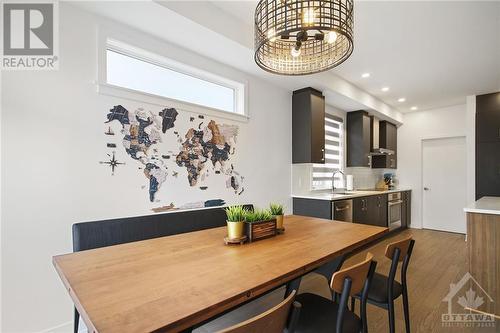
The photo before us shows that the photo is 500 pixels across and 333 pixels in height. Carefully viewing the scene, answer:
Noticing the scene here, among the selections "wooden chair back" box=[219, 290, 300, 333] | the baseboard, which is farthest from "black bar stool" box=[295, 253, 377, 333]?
the baseboard

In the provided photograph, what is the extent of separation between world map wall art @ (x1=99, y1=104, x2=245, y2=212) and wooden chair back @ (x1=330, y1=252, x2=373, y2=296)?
1816 millimetres

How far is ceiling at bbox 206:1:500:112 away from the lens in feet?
7.57

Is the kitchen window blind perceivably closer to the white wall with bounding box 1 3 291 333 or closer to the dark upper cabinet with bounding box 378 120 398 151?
the dark upper cabinet with bounding box 378 120 398 151

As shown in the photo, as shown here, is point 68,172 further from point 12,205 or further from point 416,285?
point 416,285

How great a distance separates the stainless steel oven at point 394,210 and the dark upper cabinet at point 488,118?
173 centimetres

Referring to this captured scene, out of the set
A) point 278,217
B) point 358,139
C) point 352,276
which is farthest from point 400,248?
point 358,139

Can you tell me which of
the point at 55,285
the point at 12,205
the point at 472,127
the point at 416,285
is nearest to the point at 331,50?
the point at 12,205

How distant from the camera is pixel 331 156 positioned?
4.79 metres

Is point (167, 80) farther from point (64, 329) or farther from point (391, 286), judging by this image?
point (391, 286)

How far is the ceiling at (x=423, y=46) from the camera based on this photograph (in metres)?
2.31

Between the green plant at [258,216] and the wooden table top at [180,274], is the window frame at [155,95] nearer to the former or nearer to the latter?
the wooden table top at [180,274]

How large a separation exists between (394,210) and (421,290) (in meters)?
2.76

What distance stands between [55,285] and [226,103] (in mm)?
2408

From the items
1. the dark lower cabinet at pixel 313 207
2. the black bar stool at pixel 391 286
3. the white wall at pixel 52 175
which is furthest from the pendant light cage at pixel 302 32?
the dark lower cabinet at pixel 313 207
